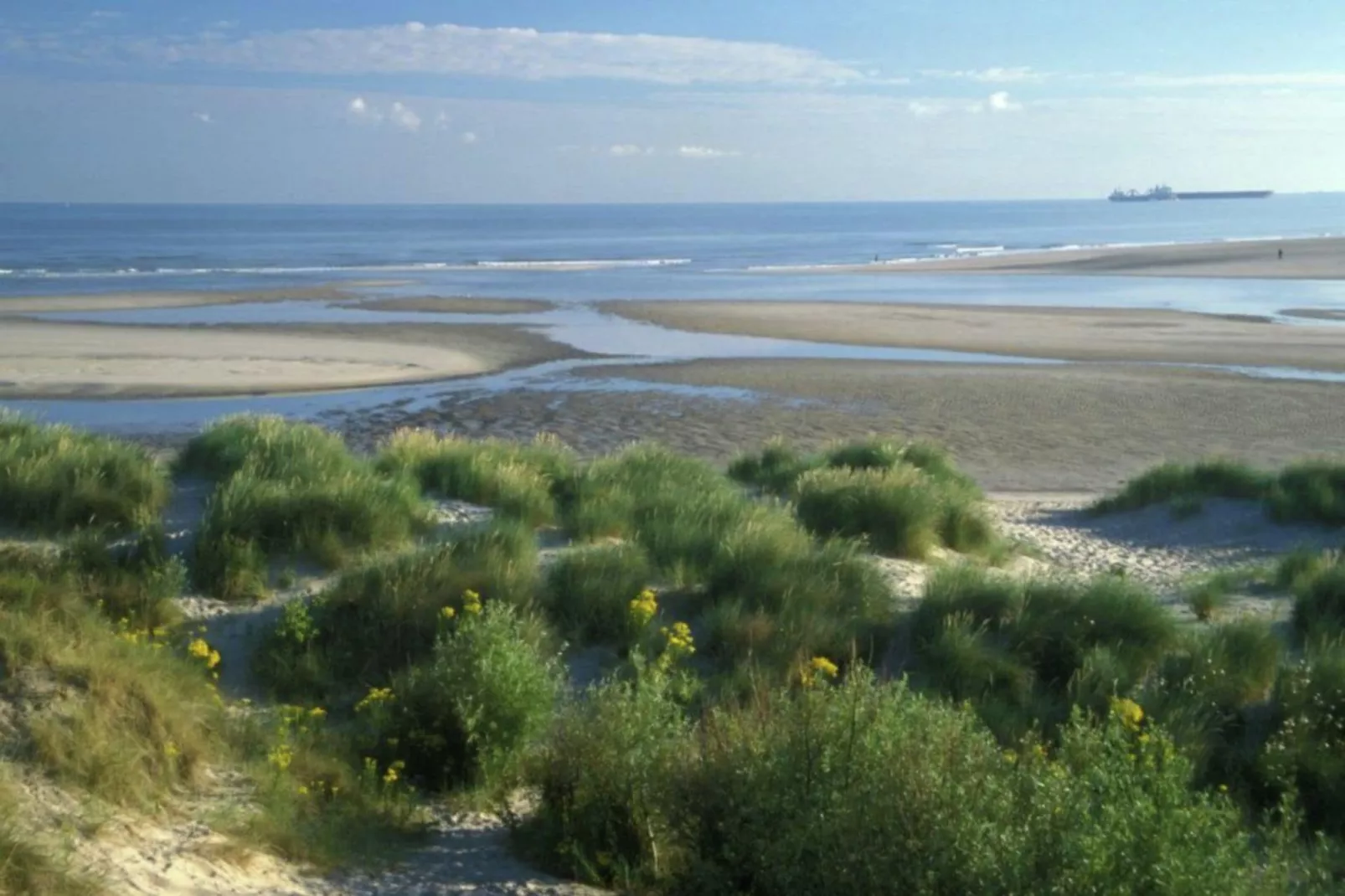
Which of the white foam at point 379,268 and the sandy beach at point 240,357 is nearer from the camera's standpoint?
the sandy beach at point 240,357

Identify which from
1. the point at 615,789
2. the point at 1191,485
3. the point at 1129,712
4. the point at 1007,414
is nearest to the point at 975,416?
the point at 1007,414

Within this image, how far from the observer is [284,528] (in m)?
9.82

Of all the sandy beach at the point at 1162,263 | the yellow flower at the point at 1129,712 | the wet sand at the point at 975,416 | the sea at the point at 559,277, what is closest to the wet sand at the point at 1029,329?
the sea at the point at 559,277

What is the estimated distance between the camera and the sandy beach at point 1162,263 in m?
59.2

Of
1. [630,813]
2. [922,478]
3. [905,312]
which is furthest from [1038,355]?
[630,813]

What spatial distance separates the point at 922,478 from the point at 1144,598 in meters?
4.18

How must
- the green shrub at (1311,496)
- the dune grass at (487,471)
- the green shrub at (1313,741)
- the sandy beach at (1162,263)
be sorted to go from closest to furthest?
the green shrub at (1313,741) → the dune grass at (487,471) → the green shrub at (1311,496) → the sandy beach at (1162,263)

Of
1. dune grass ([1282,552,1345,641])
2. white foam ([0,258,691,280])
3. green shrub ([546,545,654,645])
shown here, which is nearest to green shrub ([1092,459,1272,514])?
dune grass ([1282,552,1345,641])

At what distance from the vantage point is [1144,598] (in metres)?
9.06

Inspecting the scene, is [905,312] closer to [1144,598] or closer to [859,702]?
[1144,598]

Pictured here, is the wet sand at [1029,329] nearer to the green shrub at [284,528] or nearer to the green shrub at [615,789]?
the green shrub at [284,528]

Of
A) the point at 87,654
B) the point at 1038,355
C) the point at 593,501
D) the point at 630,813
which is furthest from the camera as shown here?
the point at 1038,355

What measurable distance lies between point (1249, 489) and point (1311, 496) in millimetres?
778

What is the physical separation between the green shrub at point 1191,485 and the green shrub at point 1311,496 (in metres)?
0.26
